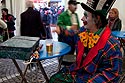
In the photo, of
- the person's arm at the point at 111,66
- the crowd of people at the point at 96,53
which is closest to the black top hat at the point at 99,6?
the crowd of people at the point at 96,53

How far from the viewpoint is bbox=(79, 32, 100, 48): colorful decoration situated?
1.98m

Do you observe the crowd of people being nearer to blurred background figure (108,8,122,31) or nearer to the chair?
the chair

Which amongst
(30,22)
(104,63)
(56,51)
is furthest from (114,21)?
(104,63)

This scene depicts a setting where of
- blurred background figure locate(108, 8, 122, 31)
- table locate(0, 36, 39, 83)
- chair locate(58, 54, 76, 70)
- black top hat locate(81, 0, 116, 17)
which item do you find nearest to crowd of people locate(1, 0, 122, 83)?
black top hat locate(81, 0, 116, 17)

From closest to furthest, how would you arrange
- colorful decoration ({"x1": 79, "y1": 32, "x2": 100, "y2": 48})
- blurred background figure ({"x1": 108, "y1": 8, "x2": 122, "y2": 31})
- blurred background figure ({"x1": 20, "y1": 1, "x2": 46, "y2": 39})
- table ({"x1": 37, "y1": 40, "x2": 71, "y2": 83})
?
colorful decoration ({"x1": 79, "y1": 32, "x2": 100, "y2": 48}) < table ({"x1": 37, "y1": 40, "x2": 71, "y2": 83}) < blurred background figure ({"x1": 20, "y1": 1, "x2": 46, "y2": 39}) < blurred background figure ({"x1": 108, "y1": 8, "x2": 122, "y2": 31})

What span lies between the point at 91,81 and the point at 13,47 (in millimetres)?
750

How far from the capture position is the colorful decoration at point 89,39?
78.0 inches

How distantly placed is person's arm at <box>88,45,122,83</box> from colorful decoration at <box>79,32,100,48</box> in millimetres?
159

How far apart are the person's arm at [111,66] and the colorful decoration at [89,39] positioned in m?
0.16

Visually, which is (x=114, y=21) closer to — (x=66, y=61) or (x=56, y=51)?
(x=66, y=61)

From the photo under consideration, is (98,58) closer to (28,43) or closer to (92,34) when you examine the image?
(92,34)

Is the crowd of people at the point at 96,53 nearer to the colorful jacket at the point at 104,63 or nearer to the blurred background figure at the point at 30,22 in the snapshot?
the colorful jacket at the point at 104,63

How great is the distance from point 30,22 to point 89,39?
89.6 inches

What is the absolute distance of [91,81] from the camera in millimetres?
1910
